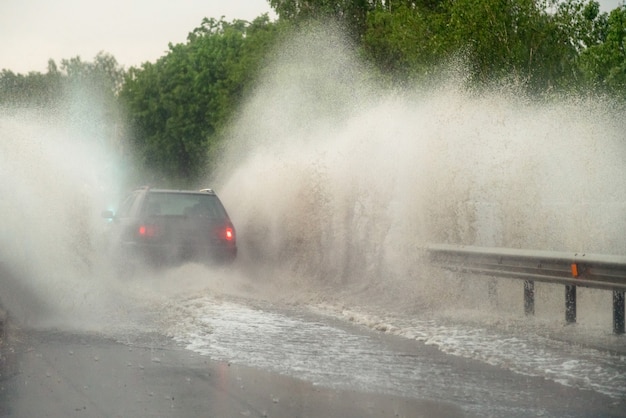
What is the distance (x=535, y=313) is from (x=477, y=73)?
970 inches

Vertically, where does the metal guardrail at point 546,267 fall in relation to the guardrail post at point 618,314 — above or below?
above

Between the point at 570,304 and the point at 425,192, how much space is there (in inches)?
268

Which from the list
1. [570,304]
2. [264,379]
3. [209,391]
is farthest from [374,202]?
[209,391]

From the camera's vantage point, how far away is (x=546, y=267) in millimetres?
13516

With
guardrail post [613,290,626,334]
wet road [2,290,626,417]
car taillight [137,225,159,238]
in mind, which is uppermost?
car taillight [137,225,159,238]

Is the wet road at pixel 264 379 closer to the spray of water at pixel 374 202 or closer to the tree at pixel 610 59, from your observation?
the spray of water at pixel 374 202

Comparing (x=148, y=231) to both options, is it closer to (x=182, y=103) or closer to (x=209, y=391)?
(x=209, y=391)

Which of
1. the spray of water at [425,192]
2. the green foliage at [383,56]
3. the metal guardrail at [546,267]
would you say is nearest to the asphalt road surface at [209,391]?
the metal guardrail at [546,267]

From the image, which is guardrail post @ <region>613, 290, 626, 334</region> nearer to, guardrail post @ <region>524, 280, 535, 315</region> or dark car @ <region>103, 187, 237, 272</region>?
guardrail post @ <region>524, 280, 535, 315</region>

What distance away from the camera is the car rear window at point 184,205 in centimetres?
1994

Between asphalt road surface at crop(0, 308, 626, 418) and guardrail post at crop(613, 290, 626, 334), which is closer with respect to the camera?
asphalt road surface at crop(0, 308, 626, 418)

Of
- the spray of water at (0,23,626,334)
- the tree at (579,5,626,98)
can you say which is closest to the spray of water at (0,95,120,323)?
the spray of water at (0,23,626,334)

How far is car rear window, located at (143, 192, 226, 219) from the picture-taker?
19.9 metres

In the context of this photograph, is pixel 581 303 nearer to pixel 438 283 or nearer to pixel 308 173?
pixel 438 283
